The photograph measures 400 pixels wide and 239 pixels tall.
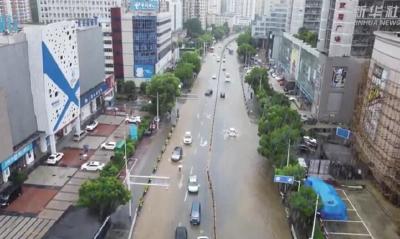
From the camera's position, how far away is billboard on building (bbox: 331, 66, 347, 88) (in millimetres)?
44312

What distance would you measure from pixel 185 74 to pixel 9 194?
41.5 meters

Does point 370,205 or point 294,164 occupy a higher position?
point 294,164

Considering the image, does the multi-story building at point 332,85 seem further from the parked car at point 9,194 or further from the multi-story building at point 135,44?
the parked car at point 9,194

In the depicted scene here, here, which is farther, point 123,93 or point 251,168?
point 123,93

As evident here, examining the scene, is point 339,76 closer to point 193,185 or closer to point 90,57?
point 193,185

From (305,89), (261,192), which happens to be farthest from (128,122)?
(305,89)

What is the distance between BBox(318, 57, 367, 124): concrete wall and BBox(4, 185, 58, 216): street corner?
31858 millimetres

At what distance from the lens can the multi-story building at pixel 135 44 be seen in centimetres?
5922

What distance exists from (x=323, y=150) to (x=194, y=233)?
19.9m

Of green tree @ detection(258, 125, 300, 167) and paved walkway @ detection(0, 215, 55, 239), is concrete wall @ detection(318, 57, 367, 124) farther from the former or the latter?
paved walkway @ detection(0, 215, 55, 239)

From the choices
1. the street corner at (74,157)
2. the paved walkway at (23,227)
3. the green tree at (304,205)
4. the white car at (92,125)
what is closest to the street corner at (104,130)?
the white car at (92,125)

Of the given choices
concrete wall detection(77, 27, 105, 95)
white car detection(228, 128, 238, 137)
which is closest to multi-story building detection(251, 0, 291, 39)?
white car detection(228, 128, 238, 137)

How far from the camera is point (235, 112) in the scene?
177 feet

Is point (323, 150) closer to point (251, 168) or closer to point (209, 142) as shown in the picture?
point (251, 168)
